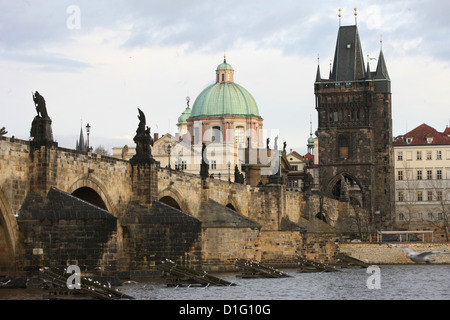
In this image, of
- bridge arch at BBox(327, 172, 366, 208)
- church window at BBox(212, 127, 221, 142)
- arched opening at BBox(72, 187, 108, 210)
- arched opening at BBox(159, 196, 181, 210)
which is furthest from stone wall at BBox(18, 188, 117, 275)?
church window at BBox(212, 127, 221, 142)

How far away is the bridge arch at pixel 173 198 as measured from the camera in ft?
188


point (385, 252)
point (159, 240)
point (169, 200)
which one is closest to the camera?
point (159, 240)

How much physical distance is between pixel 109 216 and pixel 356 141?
9372 centimetres

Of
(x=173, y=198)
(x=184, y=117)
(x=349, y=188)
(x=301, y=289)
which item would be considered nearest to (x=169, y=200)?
(x=173, y=198)

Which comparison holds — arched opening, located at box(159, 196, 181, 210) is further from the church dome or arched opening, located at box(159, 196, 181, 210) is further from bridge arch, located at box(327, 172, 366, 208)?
the church dome

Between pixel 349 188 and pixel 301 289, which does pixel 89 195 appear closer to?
pixel 301 289

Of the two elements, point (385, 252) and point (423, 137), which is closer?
point (385, 252)

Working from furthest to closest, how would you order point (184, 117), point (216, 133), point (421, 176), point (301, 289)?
point (184, 117) < point (216, 133) < point (421, 176) < point (301, 289)

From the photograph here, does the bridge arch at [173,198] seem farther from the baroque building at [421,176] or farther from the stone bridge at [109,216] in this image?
the baroque building at [421,176]

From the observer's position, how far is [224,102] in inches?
5955

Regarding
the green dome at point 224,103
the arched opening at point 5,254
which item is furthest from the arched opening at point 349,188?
the arched opening at point 5,254

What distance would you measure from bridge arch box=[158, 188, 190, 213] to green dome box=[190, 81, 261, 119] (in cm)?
9049

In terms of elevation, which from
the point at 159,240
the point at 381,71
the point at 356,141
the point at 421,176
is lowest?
the point at 159,240
